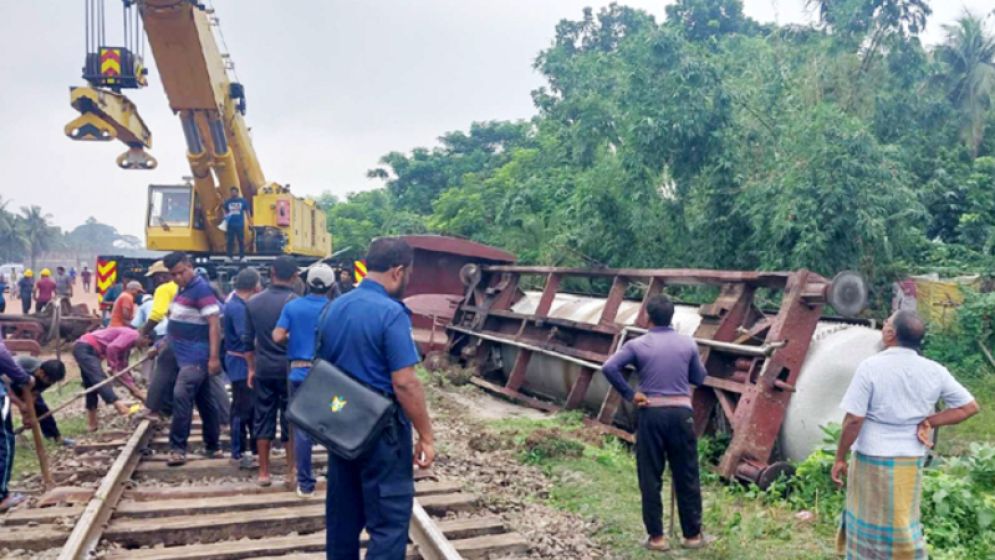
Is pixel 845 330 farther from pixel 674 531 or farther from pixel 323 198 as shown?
pixel 323 198

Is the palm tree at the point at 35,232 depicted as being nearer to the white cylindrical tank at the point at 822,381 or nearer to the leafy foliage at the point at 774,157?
the leafy foliage at the point at 774,157

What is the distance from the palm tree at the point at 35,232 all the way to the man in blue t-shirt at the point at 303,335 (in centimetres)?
7453

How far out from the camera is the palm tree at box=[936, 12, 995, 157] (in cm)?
2073

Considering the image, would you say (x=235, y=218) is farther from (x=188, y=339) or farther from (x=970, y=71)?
(x=970, y=71)

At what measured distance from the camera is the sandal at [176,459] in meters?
6.76

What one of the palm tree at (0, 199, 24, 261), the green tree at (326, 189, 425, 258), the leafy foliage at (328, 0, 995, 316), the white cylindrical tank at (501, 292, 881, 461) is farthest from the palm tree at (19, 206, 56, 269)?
the white cylindrical tank at (501, 292, 881, 461)

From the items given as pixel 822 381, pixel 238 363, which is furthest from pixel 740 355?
pixel 238 363

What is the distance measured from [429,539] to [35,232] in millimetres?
78722

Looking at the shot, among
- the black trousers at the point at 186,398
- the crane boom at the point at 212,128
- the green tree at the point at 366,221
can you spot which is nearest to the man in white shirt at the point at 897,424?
the black trousers at the point at 186,398

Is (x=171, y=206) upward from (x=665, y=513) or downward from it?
upward

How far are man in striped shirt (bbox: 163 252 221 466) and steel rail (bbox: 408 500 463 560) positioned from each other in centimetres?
269

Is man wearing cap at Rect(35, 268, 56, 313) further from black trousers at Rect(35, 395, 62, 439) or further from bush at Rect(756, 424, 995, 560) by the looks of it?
bush at Rect(756, 424, 995, 560)

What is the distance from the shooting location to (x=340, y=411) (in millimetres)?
3559

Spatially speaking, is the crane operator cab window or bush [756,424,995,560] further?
the crane operator cab window
